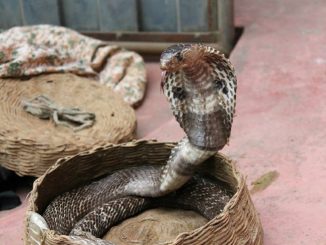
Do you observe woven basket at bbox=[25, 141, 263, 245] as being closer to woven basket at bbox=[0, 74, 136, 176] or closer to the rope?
woven basket at bbox=[0, 74, 136, 176]

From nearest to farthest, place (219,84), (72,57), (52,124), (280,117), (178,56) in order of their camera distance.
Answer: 1. (178,56)
2. (219,84)
3. (280,117)
4. (52,124)
5. (72,57)

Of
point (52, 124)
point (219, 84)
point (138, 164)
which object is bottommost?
point (52, 124)

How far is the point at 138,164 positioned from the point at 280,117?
84 centimetres

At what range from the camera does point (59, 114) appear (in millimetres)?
3479

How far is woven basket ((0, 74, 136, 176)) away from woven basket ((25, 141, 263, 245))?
491mm

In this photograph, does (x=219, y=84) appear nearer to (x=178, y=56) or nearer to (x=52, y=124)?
(x=178, y=56)

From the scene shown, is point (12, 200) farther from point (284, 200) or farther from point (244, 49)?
point (244, 49)

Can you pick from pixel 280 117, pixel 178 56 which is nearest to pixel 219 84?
pixel 178 56

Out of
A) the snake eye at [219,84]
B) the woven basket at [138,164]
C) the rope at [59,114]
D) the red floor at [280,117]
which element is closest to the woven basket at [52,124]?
the rope at [59,114]

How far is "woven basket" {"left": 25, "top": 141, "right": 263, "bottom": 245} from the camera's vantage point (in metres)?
2.10

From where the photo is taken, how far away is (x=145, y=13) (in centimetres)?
437

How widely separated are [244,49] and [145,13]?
2.34 feet

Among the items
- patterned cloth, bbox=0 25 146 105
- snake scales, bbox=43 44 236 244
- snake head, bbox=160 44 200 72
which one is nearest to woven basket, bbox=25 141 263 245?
snake scales, bbox=43 44 236 244

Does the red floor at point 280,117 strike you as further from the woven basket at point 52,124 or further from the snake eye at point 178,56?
the snake eye at point 178,56
